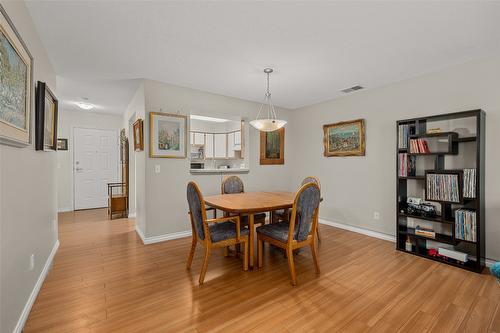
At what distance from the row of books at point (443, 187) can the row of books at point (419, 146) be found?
30 centimetres

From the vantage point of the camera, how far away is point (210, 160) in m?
5.99

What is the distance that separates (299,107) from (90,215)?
5058 millimetres

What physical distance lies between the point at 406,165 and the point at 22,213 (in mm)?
3962


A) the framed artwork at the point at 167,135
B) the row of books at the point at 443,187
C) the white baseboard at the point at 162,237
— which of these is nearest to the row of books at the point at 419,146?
the row of books at the point at 443,187

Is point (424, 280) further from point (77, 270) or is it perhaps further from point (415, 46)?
point (77, 270)

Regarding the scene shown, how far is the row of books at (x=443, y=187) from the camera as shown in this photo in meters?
2.56

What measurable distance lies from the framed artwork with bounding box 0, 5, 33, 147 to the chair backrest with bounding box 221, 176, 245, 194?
2.26 m

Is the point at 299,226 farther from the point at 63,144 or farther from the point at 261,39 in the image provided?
the point at 63,144

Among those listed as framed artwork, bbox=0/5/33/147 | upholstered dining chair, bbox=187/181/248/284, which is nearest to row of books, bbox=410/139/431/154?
upholstered dining chair, bbox=187/181/248/284

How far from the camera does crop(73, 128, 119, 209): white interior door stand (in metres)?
5.51

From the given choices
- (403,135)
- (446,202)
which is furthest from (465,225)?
(403,135)

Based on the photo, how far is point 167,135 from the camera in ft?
11.3

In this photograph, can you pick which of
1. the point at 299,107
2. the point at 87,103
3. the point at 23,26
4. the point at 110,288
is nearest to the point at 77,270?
the point at 110,288

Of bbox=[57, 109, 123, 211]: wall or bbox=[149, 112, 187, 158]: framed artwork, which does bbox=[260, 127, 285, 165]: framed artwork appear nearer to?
bbox=[149, 112, 187, 158]: framed artwork
